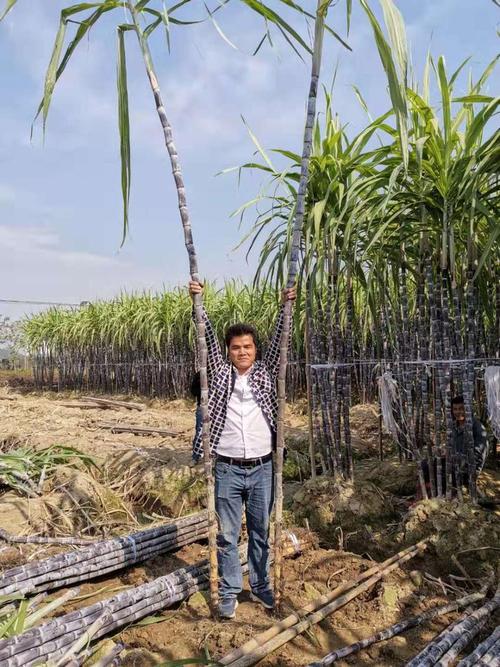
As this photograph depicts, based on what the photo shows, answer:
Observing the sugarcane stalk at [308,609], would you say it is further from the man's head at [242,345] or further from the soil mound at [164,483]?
the soil mound at [164,483]

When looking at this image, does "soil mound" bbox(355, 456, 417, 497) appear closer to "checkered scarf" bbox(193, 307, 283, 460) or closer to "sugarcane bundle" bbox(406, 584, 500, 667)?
"sugarcane bundle" bbox(406, 584, 500, 667)

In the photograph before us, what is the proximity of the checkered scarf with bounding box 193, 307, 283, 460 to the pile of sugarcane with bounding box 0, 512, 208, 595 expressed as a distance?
28.9 inches

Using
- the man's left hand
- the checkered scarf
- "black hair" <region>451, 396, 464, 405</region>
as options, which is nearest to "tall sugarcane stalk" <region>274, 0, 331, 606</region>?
the man's left hand

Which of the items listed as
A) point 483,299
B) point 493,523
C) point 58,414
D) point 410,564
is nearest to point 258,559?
point 410,564

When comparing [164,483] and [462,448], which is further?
[164,483]

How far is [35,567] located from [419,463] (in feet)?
6.89

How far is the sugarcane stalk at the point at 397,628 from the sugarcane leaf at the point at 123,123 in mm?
1609

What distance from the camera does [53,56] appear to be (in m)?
1.80

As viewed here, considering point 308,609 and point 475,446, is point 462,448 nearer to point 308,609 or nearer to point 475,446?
point 475,446

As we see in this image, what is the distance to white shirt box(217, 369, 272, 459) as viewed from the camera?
2377 mm

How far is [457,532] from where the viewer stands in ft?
9.07

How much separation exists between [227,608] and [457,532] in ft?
4.01

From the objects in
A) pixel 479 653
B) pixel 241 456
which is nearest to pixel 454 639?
pixel 479 653

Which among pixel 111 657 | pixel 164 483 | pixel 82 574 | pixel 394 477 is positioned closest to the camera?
pixel 111 657
